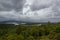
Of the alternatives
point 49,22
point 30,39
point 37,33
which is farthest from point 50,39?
point 49,22

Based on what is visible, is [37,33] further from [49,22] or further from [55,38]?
[49,22]

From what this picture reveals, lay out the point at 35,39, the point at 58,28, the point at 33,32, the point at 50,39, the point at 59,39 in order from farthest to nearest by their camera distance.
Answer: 1. the point at 33,32
2. the point at 58,28
3. the point at 35,39
4. the point at 50,39
5. the point at 59,39

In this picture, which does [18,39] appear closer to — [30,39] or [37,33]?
[30,39]

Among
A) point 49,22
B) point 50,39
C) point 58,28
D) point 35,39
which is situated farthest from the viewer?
point 49,22

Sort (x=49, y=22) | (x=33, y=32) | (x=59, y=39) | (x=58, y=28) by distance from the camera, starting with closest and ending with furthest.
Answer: (x=59, y=39) → (x=58, y=28) → (x=33, y=32) → (x=49, y=22)

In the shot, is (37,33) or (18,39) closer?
(18,39)

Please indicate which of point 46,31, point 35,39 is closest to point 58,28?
point 46,31

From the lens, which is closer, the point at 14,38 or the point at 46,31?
the point at 14,38

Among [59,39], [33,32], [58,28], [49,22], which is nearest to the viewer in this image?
[59,39]

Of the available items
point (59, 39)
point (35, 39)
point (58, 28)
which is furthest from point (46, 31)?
point (59, 39)
